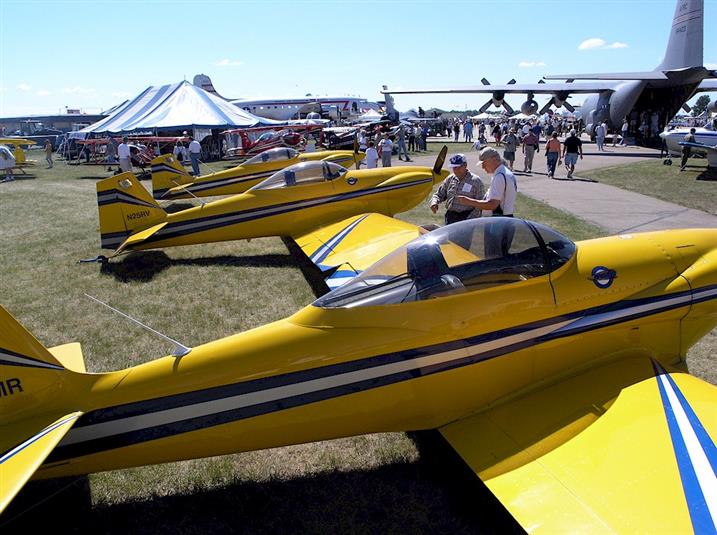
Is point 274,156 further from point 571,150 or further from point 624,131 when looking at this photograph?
point 624,131

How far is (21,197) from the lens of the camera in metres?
17.6

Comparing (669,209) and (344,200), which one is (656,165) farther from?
(344,200)

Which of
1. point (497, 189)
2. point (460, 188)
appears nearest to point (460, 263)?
point (497, 189)

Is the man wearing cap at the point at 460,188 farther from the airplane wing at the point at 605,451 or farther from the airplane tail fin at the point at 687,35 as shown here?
the airplane tail fin at the point at 687,35

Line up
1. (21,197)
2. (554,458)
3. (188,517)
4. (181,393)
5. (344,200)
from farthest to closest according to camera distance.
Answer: (21,197) < (344,200) < (188,517) < (181,393) < (554,458)

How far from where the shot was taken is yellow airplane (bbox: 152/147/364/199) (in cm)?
1448

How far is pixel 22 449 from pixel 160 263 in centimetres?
686

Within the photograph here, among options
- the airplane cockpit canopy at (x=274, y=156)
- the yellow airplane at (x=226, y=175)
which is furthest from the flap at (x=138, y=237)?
the airplane cockpit canopy at (x=274, y=156)

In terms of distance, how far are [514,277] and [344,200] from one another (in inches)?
240

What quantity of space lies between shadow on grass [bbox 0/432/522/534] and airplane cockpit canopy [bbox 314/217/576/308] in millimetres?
1370

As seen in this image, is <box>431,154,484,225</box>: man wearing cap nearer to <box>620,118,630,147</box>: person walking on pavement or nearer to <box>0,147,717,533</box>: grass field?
<box>0,147,717,533</box>: grass field

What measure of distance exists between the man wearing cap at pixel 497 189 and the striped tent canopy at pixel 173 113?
23050 millimetres

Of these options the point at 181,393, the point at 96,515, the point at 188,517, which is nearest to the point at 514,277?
the point at 181,393

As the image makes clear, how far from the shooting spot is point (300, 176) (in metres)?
9.09
